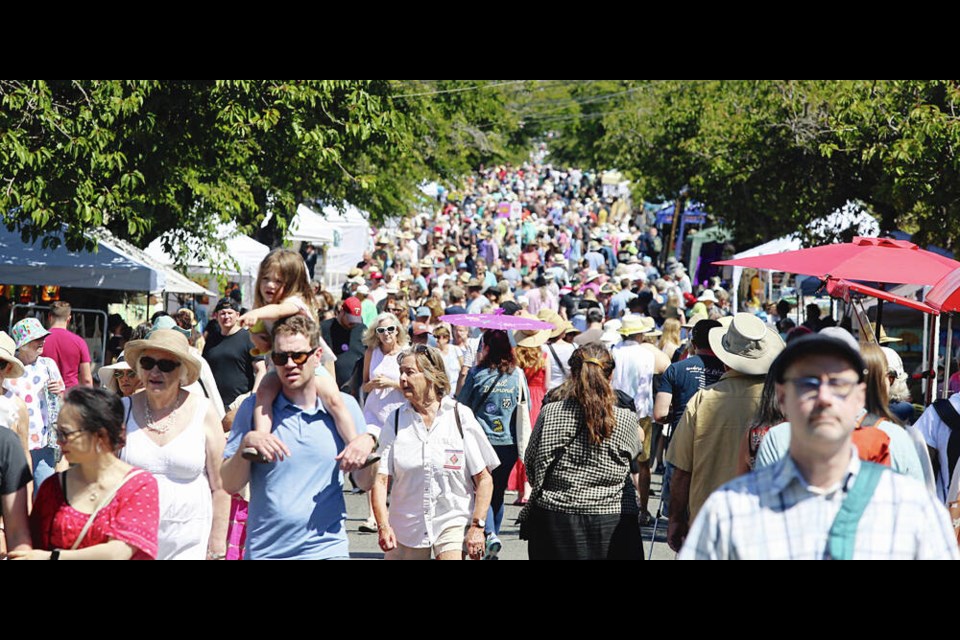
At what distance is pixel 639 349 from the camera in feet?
39.9

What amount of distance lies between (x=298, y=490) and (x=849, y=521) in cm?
253

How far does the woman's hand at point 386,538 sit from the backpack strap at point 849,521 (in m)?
3.44

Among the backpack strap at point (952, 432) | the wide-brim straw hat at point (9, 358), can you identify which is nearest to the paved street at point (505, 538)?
the wide-brim straw hat at point (9, 358)

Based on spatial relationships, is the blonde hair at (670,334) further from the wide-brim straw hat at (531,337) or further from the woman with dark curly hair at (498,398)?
the woman with dark curly hair at (498,398)

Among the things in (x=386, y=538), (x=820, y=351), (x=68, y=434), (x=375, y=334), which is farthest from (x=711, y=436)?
(x=375, y=334)

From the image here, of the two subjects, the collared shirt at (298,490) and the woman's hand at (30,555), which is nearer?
the woman's hand at (30,555)

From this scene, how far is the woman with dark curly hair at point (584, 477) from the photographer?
623cm

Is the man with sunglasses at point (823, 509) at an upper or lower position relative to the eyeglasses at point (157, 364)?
lower

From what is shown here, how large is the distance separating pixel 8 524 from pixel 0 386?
91.5 inches

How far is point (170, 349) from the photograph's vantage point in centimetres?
561

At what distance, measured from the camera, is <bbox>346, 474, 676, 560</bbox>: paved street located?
9.45m

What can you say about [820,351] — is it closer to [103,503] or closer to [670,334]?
[103,503]
